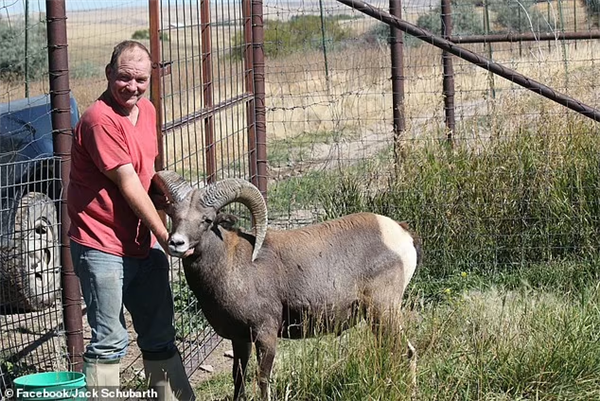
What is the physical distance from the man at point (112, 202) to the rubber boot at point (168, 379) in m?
0.36

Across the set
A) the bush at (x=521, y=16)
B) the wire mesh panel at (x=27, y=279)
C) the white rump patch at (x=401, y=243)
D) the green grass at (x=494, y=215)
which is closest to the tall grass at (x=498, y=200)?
the green grass at (x=494, y=215)

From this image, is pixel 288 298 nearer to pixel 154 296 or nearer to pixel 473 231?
pixel 154 296

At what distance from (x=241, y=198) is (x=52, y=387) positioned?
70.4 inches

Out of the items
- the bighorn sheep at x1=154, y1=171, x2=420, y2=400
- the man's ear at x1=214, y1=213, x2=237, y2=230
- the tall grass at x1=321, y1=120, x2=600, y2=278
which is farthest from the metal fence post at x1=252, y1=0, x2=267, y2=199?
the man's ear at x1=214, y1=213, x2=237, y2=230

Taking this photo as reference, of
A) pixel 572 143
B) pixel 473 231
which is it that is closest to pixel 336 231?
pixel 473 231

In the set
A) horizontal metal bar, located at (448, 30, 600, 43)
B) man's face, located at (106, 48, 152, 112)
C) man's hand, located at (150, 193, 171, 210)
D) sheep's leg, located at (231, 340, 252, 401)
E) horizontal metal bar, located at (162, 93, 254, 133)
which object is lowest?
sheep's leg, located at (231, 340, 252, 401)

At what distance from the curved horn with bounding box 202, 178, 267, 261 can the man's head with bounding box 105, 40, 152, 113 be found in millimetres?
944

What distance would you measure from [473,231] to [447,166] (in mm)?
671

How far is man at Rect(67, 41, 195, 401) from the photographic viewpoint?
518 centimetres

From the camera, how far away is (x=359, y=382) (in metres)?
5.55

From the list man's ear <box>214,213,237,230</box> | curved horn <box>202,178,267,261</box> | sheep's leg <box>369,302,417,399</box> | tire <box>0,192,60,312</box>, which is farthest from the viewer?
tire <box>0,192,60,312</box>

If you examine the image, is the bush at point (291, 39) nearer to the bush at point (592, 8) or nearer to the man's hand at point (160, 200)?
the man's hand at point (160, 200)

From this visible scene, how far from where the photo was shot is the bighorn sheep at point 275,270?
6.09 meters

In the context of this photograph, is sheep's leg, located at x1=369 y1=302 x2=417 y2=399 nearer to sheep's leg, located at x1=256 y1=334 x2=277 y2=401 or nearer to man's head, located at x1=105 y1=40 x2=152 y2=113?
sheep's leg, located at x1=256 y1=334 x2=277 y2=401
